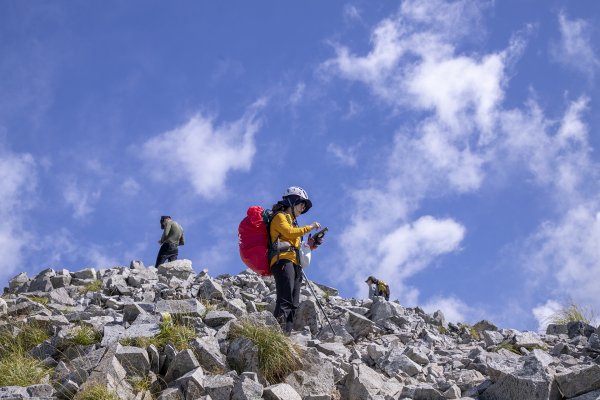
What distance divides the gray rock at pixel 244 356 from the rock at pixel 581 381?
3.51 meters

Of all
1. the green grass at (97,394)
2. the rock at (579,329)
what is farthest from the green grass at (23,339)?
the rock at (579,329)

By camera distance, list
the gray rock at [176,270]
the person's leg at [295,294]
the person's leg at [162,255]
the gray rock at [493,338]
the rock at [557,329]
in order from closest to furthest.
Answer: the person's leg at [295,294] < the gray rock at [493,338] < the rock at [557,329] < the gray rock at [176,270] < the person's leg at [162,255]

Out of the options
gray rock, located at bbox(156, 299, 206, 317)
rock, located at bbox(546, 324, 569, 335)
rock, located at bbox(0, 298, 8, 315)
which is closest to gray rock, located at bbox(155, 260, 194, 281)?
rock, located at bbox(0, 298, 8, 315)

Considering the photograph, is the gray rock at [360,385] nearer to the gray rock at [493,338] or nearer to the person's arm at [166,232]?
the gray rock at [493,338]

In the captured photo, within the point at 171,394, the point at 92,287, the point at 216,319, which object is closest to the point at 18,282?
the point at 92,287

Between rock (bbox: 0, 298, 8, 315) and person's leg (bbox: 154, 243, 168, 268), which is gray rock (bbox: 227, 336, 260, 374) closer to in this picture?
rock (bbox: 0, 298, 8, 315)

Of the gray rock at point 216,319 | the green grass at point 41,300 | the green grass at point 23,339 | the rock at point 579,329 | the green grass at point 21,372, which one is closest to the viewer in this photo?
the green grass at point 21,372

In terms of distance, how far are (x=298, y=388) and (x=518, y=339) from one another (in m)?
5.71

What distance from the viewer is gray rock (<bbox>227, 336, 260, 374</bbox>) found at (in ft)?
26.6

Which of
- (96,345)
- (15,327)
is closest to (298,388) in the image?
(96,345)

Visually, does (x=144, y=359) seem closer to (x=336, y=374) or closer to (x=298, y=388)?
(x=298, y=388)

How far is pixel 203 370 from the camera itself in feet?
26.2

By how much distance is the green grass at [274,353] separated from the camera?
809 cm

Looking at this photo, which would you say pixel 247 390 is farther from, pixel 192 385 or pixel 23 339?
pixel 23 339
